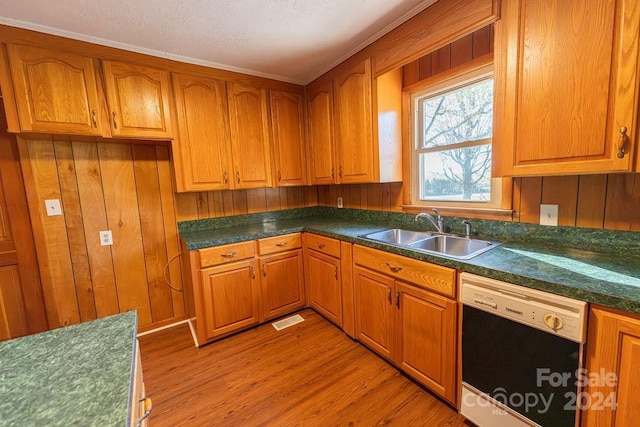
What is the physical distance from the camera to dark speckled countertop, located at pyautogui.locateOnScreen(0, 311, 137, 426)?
0.54 meters

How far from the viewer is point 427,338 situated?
157 cm

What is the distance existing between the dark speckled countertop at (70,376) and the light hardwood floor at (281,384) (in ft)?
3.40

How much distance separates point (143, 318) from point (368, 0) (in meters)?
2.98

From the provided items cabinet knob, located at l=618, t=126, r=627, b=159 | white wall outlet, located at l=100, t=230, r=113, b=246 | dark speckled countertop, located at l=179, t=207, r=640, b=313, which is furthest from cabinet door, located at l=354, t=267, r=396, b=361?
white wall outlet, located at l=100, t=230, r=113, b=246

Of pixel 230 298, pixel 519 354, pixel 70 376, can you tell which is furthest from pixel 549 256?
pixel 230 298

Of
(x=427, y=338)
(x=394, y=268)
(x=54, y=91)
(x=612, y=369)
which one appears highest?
(x=54, y=91)

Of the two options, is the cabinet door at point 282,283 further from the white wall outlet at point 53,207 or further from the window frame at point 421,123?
the white wall outlet at point 53,207

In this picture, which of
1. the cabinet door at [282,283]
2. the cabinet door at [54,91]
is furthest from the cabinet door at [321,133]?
the cabinet door at [54,91]

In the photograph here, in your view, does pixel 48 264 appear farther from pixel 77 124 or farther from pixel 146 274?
pixel 77 124

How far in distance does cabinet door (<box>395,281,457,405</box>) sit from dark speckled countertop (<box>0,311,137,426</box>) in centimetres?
137

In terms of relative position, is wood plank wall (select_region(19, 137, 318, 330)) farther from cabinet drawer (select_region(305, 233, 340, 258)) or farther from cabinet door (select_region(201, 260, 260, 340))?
→ cabinet drawer (select_region(305, 233, 340, 258))

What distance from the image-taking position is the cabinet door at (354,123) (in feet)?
7.18

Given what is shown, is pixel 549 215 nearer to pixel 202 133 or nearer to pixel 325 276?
pixel 325 276

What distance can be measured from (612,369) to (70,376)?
1.65m
